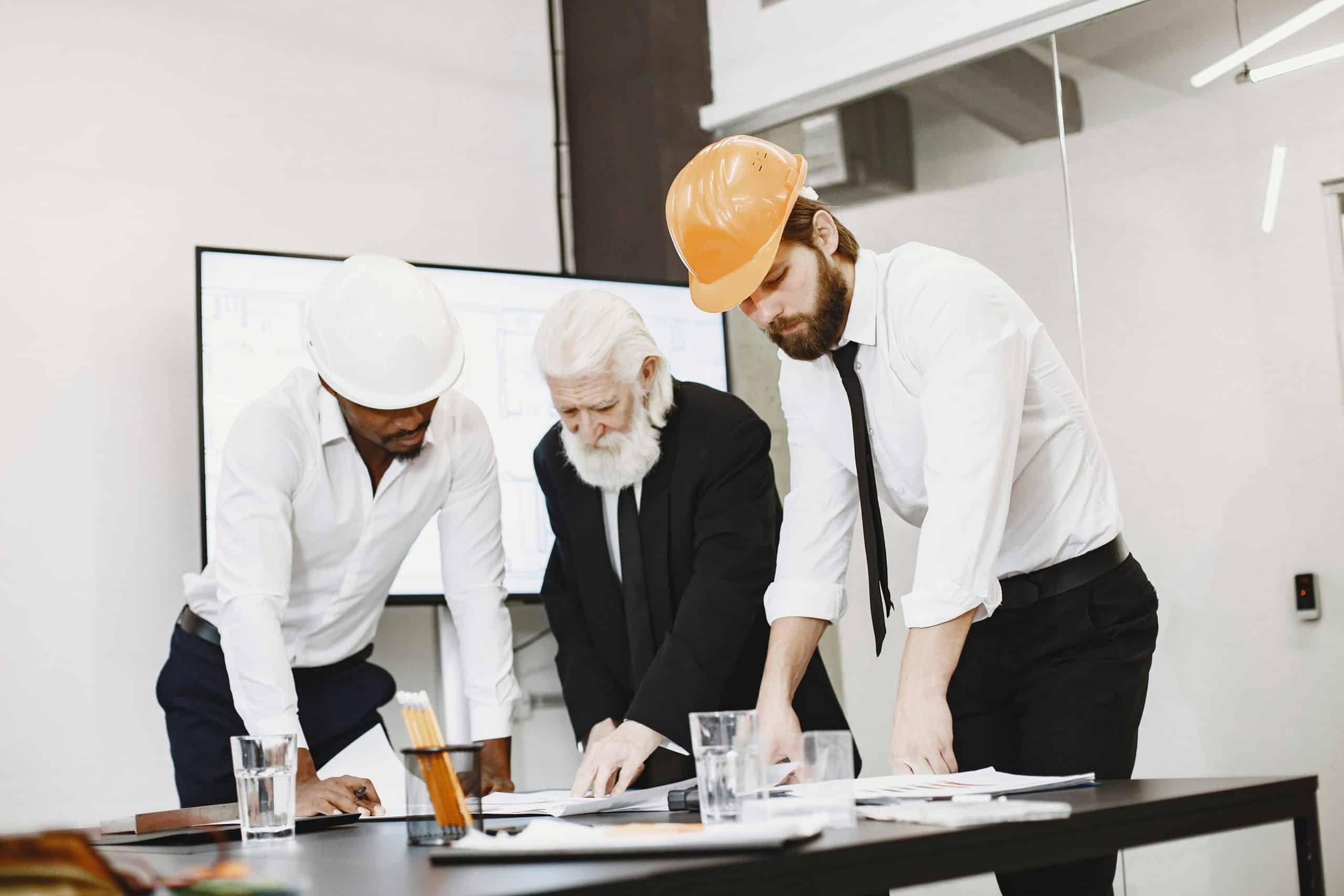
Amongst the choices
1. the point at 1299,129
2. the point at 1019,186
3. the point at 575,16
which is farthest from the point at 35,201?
the point at 1299,129

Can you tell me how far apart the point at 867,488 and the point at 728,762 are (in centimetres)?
84

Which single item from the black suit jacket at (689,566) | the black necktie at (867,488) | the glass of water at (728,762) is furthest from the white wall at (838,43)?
the glass of water at (728,762)

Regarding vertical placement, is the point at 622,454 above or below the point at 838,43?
below

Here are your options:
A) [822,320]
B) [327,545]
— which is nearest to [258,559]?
[327,545]

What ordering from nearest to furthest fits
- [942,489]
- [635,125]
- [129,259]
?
[942,489] → [129,259] → [635,125]

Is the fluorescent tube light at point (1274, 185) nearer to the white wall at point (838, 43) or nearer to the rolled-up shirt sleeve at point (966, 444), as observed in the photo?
the white wall at point (838, 43)

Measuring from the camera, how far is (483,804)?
173cm

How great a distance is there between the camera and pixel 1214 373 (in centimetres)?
286

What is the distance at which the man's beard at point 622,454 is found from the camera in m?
2.44

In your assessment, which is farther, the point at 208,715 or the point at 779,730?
the point at 208,715

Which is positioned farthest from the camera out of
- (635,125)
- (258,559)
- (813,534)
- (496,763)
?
(635,125)

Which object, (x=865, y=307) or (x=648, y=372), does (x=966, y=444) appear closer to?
(x=865, y=307)

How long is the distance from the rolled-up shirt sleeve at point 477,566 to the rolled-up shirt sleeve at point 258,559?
12.8 inches

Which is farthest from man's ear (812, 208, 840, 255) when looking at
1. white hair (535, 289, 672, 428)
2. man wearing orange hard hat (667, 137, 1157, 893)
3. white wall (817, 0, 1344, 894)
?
white wall (817, 0, 1344, 894)
